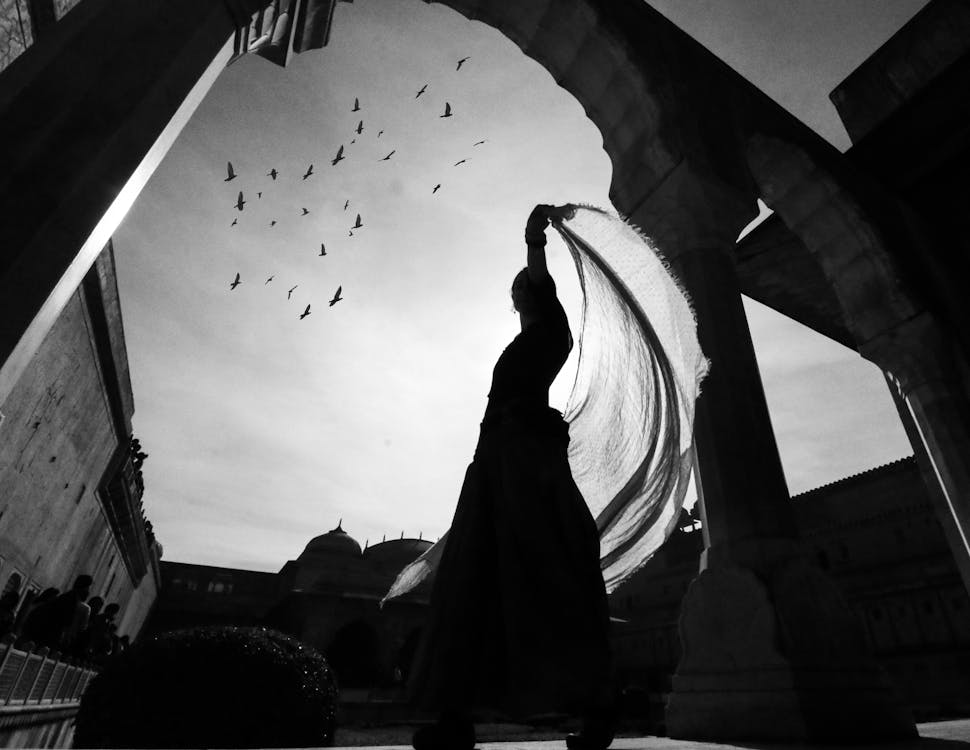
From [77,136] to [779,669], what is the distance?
3742 millimetres

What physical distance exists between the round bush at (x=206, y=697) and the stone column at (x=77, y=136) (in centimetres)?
453

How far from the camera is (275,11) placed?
10.1 feet

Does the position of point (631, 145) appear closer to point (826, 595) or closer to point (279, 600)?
point (826, 595)

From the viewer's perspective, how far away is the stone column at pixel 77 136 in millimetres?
1729

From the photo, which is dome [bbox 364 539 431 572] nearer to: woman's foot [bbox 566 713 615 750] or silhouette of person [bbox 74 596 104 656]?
silhouette of person [bbox 74 596 104 656]

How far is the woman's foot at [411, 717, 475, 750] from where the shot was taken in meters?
1.65

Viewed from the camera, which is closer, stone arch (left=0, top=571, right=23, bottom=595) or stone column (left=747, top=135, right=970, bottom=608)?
stone column (left=747, top=135, right=970, bottom=608)

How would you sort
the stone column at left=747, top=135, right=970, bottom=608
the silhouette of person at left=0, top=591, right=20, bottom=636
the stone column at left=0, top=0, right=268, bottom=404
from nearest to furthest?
the stone column at left=0, top=0, right=268, bottom=404 < the stone column at left=747, top=135, right=970, bottom=608 < the silhouette of person at left=0, top=591, right=20, bottom=636

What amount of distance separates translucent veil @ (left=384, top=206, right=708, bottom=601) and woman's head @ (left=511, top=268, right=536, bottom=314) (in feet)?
1.00

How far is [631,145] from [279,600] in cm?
3207

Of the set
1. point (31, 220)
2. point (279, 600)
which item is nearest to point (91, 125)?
point (31, 220)

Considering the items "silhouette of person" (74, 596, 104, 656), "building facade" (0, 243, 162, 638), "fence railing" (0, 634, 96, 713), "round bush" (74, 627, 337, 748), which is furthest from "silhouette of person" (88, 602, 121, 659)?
"round bush" (74, 627, 337, 748)

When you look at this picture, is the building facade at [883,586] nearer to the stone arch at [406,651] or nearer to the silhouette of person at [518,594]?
the stone arch at [406,651]

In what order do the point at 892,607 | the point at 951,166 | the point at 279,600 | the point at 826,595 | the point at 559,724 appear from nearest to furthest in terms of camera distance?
1. the point at 826,595
2. the point at 951,166
3. the point at 559,724
4. the point at 892,607
5. the point at 279,600
